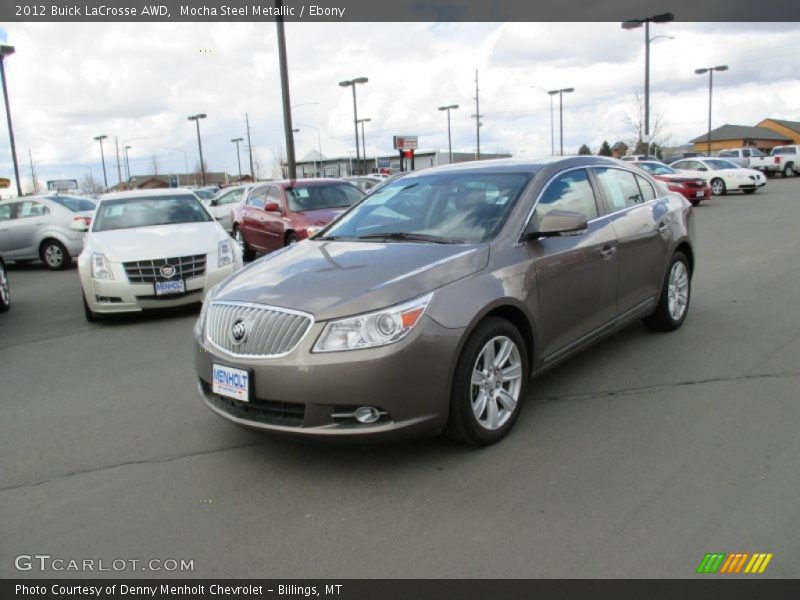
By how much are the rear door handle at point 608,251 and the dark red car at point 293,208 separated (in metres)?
6.76

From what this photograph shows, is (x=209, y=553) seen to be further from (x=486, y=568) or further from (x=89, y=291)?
(x=89, y=291)

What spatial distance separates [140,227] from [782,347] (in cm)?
746

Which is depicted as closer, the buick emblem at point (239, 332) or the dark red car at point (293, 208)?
the buick emblem at point (239, 332)

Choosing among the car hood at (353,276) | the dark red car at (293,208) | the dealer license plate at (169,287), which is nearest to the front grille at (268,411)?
the car hood at (353,276)

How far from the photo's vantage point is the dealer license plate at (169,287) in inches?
308

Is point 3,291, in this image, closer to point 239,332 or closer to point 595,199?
point 239,332

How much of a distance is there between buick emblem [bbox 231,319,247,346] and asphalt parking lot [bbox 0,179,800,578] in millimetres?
698

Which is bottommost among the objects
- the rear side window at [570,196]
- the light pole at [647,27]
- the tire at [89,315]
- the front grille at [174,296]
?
the tire at [89,315]

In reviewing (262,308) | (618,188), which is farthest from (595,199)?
(262,308)

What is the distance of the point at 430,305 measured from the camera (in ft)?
11.6

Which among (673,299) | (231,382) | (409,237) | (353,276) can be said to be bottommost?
(673,299)

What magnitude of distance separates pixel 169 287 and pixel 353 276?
472cm

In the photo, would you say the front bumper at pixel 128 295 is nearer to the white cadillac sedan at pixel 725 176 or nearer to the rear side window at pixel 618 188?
the rear side window at pixel 618 188
